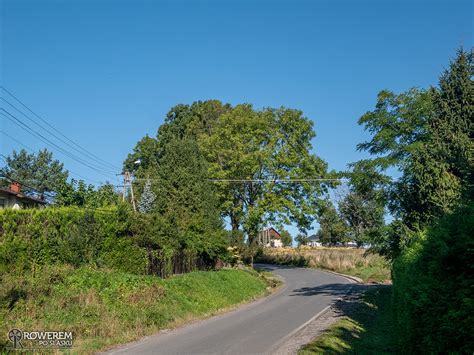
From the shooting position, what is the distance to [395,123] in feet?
76.4

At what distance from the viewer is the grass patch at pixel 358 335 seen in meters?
11.4

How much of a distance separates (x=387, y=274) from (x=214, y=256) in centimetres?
2103

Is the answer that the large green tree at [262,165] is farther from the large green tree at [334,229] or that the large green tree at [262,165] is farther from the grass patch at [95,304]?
the large green tree at [334,229]

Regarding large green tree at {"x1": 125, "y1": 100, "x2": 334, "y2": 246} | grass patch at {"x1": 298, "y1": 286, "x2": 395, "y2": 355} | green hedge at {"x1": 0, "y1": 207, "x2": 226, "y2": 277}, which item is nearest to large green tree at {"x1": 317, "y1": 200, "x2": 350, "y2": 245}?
large green tree at {"x1": 125, "y1": 100, "x2": 334, "y2": 246}

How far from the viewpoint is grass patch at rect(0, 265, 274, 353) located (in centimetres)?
1300

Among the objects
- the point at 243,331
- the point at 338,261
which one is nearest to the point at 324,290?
the point at 243,331

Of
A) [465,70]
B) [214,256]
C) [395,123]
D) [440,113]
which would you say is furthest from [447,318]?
[214,256]

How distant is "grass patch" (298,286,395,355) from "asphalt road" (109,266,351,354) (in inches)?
48.8

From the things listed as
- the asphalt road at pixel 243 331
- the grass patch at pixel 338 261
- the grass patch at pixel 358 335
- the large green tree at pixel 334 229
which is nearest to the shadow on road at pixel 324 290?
the asphalt road at pixel 243 331

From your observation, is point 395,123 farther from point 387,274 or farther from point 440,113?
point 387,274

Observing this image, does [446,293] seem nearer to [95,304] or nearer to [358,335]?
[358,335]

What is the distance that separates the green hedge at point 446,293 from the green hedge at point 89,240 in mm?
13693

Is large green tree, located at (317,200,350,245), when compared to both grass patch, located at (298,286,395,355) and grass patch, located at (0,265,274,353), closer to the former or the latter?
grass patch, located at (298,286,395,355)

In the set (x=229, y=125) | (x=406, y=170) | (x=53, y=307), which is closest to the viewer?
(x=53, y=307)
